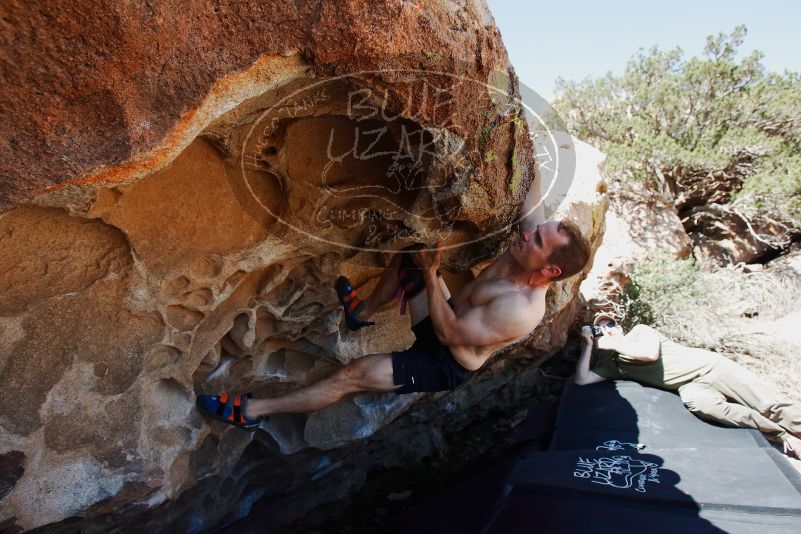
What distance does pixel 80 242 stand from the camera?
2129mm

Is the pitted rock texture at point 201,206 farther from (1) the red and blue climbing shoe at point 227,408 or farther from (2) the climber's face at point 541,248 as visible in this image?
(2) the climber's face at point 541,248

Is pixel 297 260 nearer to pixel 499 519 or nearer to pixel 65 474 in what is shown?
pixel 65 474

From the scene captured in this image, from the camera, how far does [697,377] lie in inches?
201

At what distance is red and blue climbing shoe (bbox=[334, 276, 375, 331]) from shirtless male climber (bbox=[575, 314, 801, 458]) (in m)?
3.37

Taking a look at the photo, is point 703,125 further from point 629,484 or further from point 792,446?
point 629,484

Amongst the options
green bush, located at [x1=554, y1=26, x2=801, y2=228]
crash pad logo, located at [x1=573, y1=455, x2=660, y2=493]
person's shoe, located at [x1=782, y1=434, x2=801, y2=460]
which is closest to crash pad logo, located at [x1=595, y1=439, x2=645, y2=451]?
crash pad logo, located at [x1=573, y1=455, x2=660, y2=493]

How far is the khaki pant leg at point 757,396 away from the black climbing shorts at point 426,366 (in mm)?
3294

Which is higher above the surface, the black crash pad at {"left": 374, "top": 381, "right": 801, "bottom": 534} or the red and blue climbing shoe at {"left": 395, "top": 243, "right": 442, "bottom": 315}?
the red and blue climbing shoe at {"left": 395, "top": 243, "right": 442, "bottom": 315}

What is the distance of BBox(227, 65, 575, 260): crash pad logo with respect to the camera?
195 cm

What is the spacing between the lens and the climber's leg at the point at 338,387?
281cm

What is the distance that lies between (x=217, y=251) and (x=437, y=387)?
1318 millimetres

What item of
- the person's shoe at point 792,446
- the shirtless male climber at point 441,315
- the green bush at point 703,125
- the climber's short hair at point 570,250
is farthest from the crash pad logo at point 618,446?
the green bush at point 703,125

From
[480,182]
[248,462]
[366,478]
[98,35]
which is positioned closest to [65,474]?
[248,462]

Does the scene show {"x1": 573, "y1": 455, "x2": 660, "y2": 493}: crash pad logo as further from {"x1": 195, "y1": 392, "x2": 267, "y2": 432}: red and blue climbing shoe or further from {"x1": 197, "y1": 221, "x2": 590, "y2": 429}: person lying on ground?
{"x1": 195, "y1": 392, "x2": 267, "y2": 432}: red and blue climbing shoe
